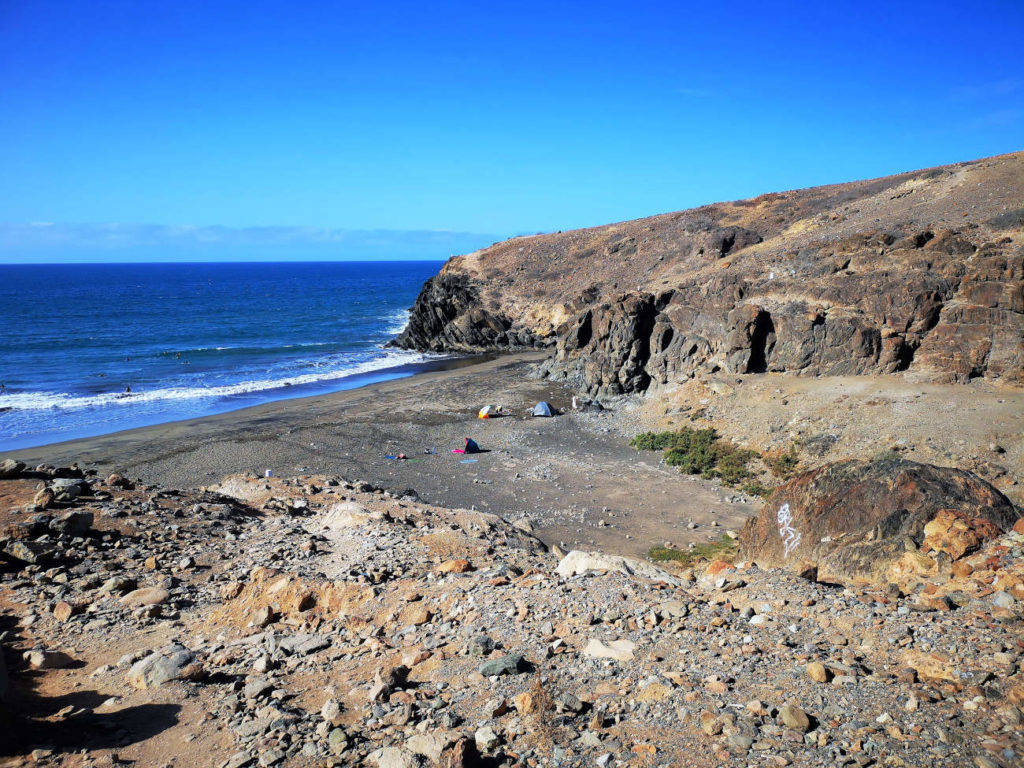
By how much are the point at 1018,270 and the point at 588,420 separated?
16.3 m

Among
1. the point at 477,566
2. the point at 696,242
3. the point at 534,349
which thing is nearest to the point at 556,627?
the point at 477,566

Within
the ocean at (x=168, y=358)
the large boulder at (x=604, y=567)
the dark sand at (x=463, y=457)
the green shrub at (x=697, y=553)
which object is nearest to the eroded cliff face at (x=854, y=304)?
the dark sand at (x=463, y=457)

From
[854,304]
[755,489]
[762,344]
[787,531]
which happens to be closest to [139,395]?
[762,344]

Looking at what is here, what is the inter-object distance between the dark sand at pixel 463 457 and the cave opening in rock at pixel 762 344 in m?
5.76

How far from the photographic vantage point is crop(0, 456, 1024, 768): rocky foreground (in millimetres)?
5484

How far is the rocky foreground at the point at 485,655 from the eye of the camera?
5.48 meters

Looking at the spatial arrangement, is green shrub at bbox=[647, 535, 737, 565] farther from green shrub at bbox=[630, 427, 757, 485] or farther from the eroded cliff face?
the eroded cliff face

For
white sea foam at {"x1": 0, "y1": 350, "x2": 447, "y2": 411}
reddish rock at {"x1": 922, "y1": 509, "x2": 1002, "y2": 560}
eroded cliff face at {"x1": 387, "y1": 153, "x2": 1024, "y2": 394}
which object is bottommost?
white sea foam at {"x1": 0, "y1": 350, "x2": 447, "y2": 411}

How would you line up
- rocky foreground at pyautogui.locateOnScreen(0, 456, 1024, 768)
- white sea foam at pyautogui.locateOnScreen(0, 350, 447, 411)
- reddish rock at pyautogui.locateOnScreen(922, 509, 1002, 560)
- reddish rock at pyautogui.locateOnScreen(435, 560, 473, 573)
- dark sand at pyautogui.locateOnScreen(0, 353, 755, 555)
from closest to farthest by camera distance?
rocky foreground at pyautogui.locateOnScreen(0, 456, 1024, 768) < reddish rock at pyautogui.locateOnScreen(922, 509, 1002, 560) < reddish rock at pyautogui.locateOnScreen(435, 560, 473, 573) < dark sand at pyautogui.locateOnScreen(0, 353, 755, 555) < white sea foam at pyautogui.locateOnScreen(0, 350, 447, 411)

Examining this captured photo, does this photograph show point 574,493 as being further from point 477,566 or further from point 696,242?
point 696,242

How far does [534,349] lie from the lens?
170 ft

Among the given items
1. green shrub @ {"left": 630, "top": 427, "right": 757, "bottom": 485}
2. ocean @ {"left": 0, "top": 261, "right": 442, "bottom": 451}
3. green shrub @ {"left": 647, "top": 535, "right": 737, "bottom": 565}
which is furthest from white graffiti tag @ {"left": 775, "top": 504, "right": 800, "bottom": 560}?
ocean @ {"left": 0, "top": 261, "right": 442, "bottom": 451}

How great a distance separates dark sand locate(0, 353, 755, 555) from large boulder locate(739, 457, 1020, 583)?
5.88 meters

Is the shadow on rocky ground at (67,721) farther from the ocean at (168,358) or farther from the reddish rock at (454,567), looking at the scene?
the ocean at (168,358)
